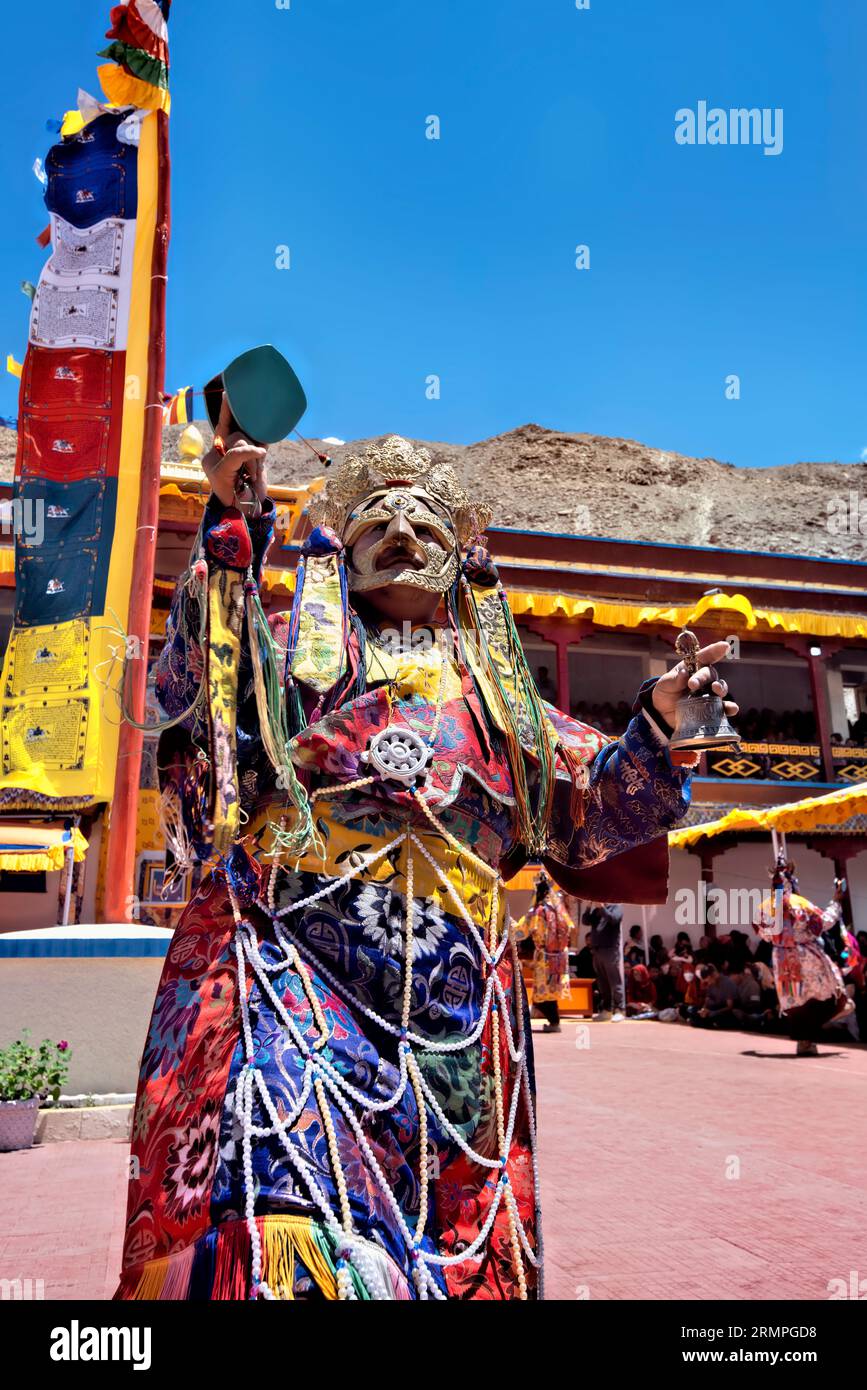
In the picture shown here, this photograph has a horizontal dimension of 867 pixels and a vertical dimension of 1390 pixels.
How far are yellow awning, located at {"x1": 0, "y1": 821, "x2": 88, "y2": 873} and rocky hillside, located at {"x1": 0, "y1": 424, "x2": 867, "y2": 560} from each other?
5018 cm

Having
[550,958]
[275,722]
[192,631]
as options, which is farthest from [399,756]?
[550,958]

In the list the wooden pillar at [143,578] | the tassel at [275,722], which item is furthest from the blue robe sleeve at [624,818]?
the wooden pillar at [143,578]

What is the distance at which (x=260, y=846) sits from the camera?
7.54 feet

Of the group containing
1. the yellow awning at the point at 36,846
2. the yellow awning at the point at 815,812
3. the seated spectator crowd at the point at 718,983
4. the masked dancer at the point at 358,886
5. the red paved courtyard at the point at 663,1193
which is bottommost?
the red paved courtyard at the point at 663,1193

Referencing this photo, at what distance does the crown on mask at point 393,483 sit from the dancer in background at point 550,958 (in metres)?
11.8

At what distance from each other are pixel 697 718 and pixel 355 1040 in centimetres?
104

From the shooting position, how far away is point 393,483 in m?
2.80

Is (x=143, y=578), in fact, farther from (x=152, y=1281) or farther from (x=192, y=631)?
(x=152, y=1281)

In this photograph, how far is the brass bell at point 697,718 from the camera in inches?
94.2

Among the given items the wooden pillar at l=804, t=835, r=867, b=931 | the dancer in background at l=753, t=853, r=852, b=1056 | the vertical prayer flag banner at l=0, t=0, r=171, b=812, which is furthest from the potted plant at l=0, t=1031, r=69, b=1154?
the wooden pillar at l=804, t=835, r=867, b=931

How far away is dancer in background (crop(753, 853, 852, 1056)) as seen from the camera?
11.5m

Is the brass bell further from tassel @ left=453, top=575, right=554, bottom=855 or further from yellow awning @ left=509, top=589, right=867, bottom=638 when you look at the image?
yellow awning @ left=509, top=589, right=867, bottom=638

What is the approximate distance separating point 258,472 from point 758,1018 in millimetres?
14309

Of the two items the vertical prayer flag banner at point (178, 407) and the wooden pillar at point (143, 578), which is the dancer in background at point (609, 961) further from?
the vertical prayer flag banner at point (178, 407)
